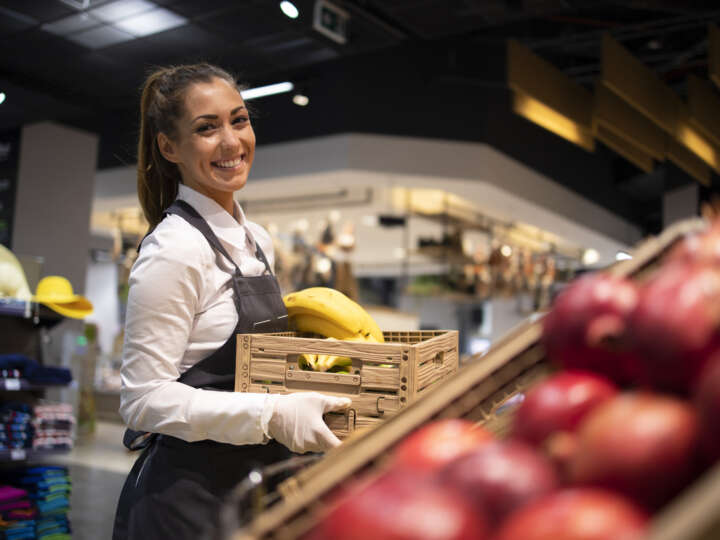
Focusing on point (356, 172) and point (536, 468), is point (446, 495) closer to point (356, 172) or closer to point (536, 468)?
point (536, 468)

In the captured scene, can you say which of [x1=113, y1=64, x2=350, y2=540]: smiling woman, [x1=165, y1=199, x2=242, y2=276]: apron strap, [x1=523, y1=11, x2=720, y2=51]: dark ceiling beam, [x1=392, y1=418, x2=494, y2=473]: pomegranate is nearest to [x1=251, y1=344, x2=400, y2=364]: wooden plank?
[x1=113, y1=64, x2=350, y2=540]: smiling woman

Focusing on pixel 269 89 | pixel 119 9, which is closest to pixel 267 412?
pixel 119 9

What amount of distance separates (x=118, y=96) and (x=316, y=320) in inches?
201

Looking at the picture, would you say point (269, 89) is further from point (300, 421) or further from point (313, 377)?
point (300, 421)

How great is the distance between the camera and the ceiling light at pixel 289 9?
14.7 ft

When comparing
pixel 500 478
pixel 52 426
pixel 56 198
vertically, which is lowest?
pixel 52 426

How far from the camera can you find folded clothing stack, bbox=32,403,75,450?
4.23 meters

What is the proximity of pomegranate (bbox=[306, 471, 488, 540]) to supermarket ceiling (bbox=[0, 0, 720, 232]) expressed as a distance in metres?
4.22

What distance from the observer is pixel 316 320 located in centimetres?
181

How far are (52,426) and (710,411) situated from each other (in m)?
4.45

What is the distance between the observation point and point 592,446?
489 mm

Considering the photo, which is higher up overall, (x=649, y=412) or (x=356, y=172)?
(x=356, y=172)

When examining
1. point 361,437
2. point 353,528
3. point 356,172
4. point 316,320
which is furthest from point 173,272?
point 356,172

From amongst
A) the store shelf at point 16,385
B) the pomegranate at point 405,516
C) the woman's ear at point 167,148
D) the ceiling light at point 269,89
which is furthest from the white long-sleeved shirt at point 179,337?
the ceiling light at point 269,89
